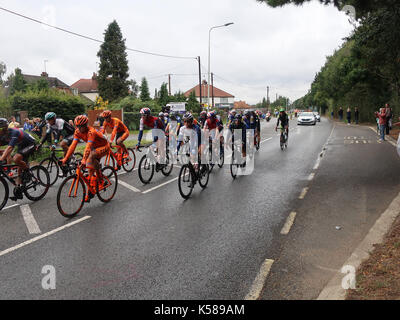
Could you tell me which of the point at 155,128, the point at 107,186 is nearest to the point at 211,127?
the point at 155,128

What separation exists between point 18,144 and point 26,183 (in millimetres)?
873

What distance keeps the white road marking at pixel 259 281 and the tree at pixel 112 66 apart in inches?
2269

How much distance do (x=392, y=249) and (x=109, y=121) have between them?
24.4 ft

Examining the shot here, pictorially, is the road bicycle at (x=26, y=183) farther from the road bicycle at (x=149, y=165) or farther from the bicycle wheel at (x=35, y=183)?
the road bicycle at (x=149, y=165)

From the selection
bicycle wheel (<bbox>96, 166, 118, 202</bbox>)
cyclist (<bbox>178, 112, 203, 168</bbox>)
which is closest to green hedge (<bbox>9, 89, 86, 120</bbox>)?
bicycle wheel (<bbox>96, 166, 118, 202</bbox>)

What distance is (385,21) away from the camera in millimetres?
11664

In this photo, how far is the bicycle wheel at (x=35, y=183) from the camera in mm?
7594

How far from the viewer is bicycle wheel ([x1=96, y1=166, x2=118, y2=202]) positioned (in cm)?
729

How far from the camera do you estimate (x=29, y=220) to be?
6340 mm

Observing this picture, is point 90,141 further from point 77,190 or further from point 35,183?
point 35,183

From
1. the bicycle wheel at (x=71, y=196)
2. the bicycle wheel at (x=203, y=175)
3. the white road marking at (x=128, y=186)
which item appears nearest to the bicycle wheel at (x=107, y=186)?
the bicycle wheel at (x=71, y=196)

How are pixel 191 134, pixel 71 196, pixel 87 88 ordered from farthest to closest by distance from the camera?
pixel 87 88 → pixel 191 134 → pixel 71 196
